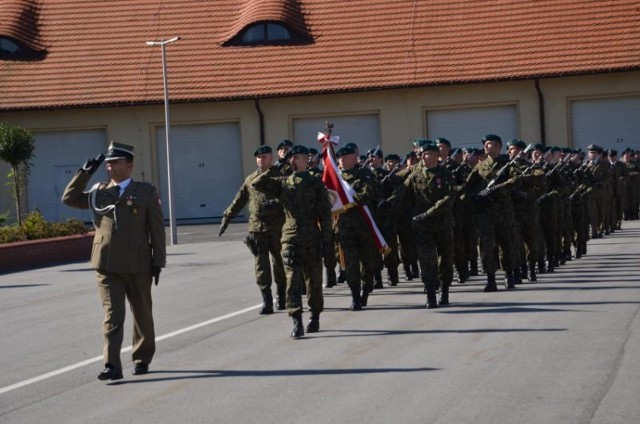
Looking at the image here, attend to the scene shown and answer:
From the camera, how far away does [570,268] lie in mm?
18891

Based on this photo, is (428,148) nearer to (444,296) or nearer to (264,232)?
(444,296)

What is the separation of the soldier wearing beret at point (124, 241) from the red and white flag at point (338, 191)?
4.57m

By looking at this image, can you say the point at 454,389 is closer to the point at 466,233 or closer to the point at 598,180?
the point at 466,233

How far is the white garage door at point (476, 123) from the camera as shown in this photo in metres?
41.9

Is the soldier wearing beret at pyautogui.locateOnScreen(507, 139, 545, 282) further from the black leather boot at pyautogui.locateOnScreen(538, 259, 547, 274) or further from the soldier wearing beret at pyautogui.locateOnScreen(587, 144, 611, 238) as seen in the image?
the soldier wearing beret at pyautogui.locateOnScreen(587, 144, 611, 238)

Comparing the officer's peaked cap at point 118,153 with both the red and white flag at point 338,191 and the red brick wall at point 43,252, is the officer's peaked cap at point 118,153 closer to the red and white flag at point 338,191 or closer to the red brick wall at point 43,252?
the red and white flag at point 338,191

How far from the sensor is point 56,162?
43844 mm

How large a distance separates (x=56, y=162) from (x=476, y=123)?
48.7 ft

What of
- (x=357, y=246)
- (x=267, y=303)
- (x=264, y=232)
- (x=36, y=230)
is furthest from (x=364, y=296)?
(x=36, y=230)

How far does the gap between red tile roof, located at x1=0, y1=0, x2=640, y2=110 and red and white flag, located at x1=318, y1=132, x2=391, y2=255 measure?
27530 millimetres

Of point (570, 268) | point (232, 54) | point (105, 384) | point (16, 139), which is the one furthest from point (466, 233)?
point (232, 54)

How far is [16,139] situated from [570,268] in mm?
18980

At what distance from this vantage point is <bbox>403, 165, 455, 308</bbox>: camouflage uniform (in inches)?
552

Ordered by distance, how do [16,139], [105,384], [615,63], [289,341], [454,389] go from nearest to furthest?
1. [454,389]
2. [105,384]
3. [289,341]
4. [16,139]
5. [615,63]
